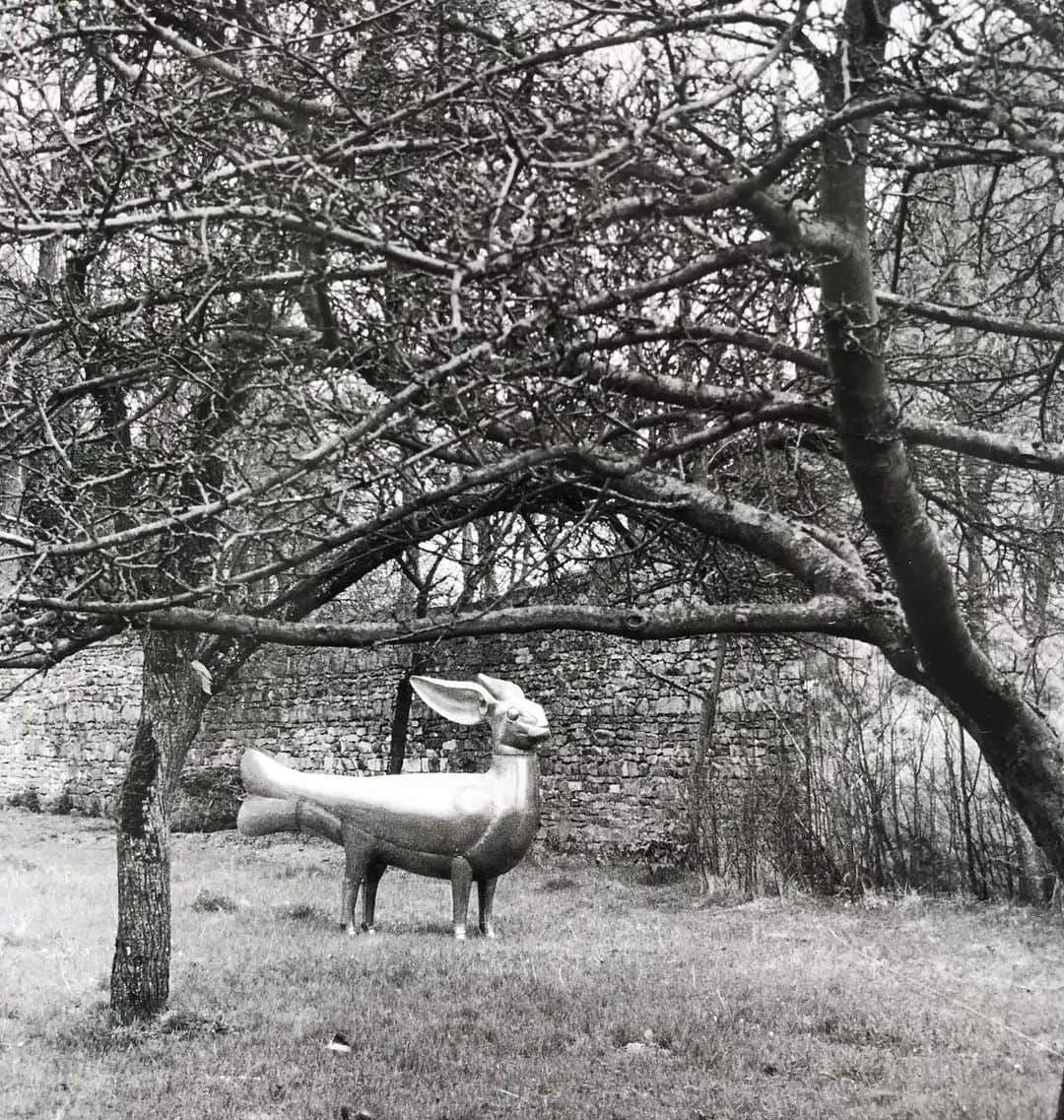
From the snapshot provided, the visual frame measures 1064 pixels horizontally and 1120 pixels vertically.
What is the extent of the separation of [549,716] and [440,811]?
528 cm

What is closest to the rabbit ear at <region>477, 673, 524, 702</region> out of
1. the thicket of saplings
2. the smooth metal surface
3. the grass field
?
the smooth metal surface

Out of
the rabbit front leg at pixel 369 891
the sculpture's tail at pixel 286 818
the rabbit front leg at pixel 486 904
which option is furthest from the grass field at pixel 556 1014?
the sculpture's tail at pixel 286 818

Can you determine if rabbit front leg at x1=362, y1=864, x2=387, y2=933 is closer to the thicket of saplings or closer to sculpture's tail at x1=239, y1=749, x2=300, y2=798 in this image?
sculpture's tail at x1=239, y1=749, x2=300, y2=798

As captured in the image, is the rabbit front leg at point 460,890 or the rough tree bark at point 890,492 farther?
the rabbit front leg at point 460,890

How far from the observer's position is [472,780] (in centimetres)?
869

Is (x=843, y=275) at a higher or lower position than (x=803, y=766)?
higher

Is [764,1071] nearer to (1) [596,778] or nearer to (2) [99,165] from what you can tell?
(2) [99,165]

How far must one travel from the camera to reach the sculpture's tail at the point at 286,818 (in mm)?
8922

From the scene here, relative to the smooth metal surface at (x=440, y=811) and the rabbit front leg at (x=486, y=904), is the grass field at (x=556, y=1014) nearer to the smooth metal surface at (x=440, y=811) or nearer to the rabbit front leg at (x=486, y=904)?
the rabbit front leg at (x=486, y=904)

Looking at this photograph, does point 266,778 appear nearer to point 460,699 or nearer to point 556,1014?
point 460,699

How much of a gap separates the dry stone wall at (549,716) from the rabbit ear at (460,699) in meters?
1.52

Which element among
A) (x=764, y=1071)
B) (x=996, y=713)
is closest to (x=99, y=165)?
(x=996, y=713)

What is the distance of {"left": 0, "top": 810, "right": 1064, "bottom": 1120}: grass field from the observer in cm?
474

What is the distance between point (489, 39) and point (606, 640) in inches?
415
